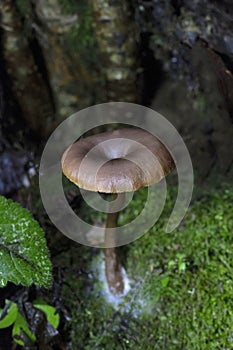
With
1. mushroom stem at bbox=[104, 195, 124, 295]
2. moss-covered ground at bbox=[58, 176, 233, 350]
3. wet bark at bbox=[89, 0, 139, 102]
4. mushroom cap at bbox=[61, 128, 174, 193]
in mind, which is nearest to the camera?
mushroom cap at bbox=[61, 128, 174, 193]

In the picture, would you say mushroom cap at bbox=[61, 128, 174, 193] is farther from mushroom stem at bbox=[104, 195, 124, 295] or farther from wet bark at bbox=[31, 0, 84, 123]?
wet bark at bbox=[31, 0, 84, 123]

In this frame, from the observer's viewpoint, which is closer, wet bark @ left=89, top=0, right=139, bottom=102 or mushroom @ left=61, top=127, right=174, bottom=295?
mushroom @ left=61, top=127, right=174, bottom=295

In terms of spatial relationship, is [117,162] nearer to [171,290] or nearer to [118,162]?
[118,162]

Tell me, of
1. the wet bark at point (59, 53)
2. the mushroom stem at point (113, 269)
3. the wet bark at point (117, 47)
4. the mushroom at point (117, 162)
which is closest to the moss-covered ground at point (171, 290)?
the mushroom stem at point (113, 269)

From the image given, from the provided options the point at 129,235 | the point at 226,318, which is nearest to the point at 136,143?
the point at 129,235

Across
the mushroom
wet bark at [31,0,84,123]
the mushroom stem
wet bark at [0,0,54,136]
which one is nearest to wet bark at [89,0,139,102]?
wet bark at [31,0,84,123]

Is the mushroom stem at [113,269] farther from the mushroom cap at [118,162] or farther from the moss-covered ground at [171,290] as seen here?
the mushroom cap at [118,162]

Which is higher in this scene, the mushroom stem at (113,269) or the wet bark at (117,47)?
the wet bark at (117,47)

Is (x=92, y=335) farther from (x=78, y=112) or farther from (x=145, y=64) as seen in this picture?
(x=145, y=64)
